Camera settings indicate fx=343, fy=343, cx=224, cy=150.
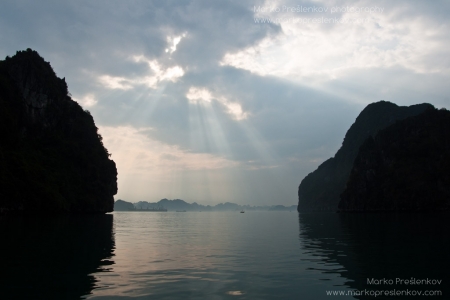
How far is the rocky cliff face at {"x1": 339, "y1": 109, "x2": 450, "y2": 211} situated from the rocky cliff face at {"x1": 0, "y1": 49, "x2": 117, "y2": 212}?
134m

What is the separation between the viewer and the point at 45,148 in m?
129

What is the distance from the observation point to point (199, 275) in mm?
18656

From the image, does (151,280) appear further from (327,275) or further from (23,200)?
(23,200)

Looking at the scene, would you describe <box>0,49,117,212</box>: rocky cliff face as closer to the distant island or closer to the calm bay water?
the calm bay water

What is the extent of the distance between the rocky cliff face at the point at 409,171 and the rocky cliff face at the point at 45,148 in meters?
134

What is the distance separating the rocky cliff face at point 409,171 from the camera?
15788cm

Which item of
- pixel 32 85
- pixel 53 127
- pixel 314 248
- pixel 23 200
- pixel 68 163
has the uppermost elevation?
pixel 32 85

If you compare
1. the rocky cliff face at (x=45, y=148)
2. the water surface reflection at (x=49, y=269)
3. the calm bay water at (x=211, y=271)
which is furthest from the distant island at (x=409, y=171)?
the water surface reflection at (x=49, y=269)

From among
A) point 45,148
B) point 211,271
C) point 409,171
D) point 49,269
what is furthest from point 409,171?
point 49,269

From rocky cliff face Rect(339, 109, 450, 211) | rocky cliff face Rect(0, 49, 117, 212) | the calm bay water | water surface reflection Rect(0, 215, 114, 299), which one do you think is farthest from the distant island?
water surface reflection Rect(0, 215, 114, 299)

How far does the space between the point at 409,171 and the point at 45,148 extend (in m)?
167

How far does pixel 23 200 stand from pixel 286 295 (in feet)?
324

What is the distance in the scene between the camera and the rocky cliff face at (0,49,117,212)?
97500 millimetres

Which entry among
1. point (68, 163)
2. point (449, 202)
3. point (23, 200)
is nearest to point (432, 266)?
point (23, 200)
